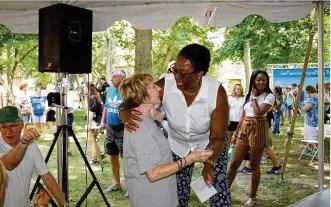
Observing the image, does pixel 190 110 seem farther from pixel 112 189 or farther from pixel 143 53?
pixel 143 53

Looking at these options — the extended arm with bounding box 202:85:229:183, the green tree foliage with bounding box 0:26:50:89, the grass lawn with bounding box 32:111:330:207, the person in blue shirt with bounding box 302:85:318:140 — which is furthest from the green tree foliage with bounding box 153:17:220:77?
the extended arm with bounding box 202:85:229:183

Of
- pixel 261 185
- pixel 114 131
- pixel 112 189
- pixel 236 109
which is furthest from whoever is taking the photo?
pixel 236 109

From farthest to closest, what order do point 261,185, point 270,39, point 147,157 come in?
point 270,39 → point 261,185 → point 147,157

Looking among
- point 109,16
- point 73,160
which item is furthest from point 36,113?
point 109,16

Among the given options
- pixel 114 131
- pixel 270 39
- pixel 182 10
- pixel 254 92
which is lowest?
pixel 114 131

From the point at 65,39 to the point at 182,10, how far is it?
4.04ft

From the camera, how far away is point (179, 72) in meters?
2.34

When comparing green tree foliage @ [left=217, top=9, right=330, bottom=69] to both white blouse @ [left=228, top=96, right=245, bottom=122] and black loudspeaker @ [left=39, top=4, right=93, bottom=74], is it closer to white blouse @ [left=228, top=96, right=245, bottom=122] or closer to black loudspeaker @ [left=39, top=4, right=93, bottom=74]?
white blouse @ [left=228, top=96, right=245, bottom=122]

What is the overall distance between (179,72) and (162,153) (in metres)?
0.52

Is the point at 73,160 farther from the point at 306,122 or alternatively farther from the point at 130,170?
the point at 130,170

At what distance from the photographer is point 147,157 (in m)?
1.96

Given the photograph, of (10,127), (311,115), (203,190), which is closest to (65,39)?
(10,127)

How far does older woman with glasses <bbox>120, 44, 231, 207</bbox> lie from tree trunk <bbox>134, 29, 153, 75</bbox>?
424cm

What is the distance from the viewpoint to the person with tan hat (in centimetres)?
237
